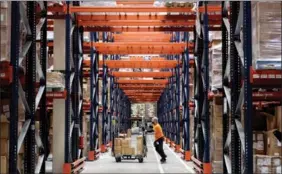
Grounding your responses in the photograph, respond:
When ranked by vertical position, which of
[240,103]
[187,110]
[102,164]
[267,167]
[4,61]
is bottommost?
[102,164]

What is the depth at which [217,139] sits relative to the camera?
1196 cm

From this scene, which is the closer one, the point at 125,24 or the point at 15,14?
the point at 15,14

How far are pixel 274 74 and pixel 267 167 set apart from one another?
179cm

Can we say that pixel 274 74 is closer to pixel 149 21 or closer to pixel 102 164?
pixel 149 21

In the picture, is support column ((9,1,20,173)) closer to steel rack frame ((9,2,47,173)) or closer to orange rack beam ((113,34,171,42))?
steel rack frame ((9,2,47,173))

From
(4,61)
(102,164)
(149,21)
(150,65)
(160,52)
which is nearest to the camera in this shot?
(4,61)

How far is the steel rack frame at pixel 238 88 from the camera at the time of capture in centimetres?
675

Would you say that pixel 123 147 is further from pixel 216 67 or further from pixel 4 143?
pixel 4 143

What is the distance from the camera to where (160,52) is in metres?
18.3

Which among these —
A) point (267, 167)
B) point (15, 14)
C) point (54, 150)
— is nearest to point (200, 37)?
point (54, 150)

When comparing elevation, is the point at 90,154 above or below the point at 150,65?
below

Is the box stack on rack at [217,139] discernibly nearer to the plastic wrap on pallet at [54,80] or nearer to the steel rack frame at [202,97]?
the steel rack frame at [202,97]

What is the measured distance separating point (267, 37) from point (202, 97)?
21.6 feet

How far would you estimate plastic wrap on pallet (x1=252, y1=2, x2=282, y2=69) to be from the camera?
6.82 m
